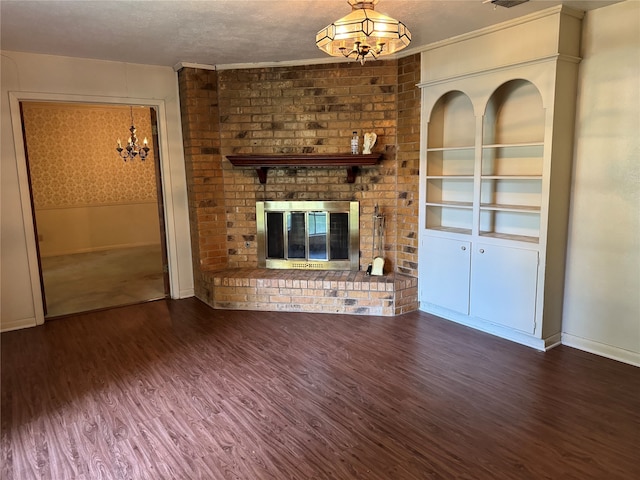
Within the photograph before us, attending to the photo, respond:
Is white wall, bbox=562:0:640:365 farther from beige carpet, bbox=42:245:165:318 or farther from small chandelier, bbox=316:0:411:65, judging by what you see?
beige carpet, bbox=42:245:165:318

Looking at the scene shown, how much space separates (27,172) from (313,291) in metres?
2.83

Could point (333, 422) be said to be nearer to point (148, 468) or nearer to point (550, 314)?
point (148, 468)

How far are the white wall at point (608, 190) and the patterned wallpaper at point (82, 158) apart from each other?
6168 millimetres

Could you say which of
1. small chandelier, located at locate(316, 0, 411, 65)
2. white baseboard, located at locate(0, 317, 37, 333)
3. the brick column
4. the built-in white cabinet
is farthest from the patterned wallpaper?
small chandelier, located at locate(316, 0, 411, 65)

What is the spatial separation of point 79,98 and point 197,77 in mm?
1110

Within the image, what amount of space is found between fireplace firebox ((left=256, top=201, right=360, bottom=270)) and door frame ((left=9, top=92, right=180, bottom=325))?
972mm

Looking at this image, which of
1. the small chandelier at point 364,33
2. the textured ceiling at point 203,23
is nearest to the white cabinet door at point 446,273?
the textured ceiling at point 203,23

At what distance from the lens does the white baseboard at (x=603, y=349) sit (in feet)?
9.85

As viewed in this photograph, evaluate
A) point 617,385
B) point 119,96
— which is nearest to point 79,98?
point 119,96

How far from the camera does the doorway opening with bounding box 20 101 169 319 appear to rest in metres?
6.60

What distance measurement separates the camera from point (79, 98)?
13.1ft

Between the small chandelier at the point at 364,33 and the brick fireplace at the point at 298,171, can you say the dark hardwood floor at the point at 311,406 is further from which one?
the small chandelier at the point at 364,33

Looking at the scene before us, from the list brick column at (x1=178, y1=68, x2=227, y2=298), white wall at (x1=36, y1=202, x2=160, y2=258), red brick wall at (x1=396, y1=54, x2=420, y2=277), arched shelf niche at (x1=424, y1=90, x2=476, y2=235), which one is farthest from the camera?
white wall at (x1=36, y1=202, x2=160, y2=258)

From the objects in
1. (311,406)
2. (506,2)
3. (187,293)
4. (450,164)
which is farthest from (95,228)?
(506,2)
